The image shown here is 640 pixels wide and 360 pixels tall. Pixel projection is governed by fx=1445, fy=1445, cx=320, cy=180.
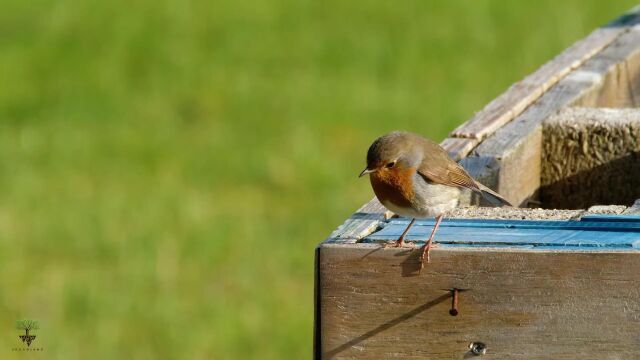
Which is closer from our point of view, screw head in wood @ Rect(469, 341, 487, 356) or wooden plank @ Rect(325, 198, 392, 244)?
screw head in wood @ Rect(469, 341, 487, 356)

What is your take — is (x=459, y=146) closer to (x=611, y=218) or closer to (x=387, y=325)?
(x=611, y=218)

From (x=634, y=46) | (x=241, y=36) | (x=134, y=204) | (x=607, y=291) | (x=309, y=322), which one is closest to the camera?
(x=607, y=291)

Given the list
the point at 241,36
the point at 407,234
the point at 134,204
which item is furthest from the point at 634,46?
the point at 241,36

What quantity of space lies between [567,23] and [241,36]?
10.2 ft

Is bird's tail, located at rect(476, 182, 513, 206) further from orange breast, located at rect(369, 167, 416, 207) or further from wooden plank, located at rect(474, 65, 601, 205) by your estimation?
orange breast, located at rect(369, 167, 416, 207)

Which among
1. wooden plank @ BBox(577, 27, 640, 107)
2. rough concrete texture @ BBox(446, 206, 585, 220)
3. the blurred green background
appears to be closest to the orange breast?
rough concrete texture @ BBox(446, 206, 585, 220)

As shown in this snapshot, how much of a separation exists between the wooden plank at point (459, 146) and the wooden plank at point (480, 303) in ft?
4.16

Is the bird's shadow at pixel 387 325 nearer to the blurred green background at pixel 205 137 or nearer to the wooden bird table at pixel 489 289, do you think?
the wooden bird table at pixel 489 289

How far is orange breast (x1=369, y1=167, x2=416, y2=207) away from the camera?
3.65m

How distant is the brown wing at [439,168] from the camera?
12.7 ft

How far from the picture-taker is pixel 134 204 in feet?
30.0

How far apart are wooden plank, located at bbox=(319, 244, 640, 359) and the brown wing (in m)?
0.84

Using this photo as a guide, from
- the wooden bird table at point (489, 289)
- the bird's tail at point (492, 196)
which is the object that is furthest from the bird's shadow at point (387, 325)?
the bird's tail at point (492, 196)

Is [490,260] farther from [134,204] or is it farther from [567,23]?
[567,23]
